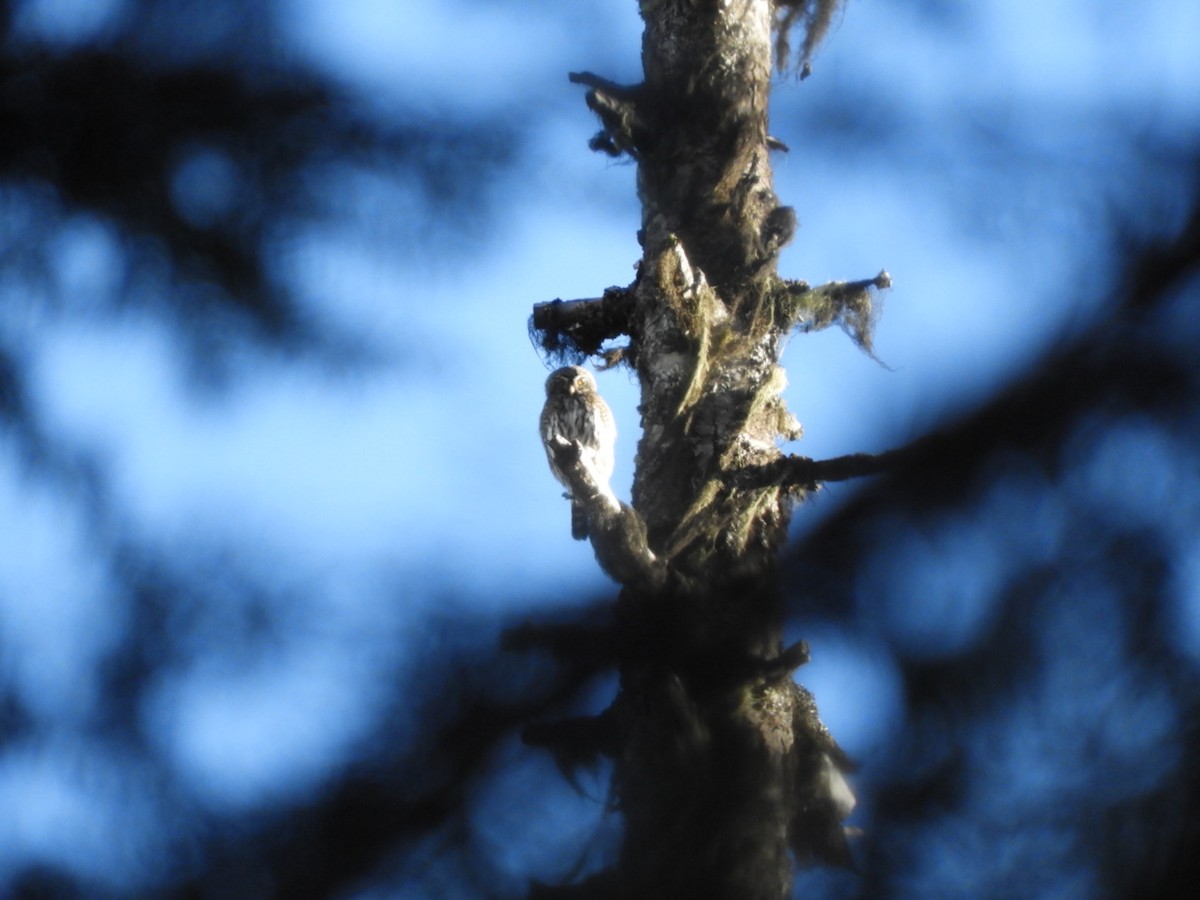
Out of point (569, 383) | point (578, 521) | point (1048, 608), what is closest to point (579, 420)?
point (569, 383)

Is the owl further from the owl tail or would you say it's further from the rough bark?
the rough bark

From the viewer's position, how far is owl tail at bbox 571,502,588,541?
1.97 m

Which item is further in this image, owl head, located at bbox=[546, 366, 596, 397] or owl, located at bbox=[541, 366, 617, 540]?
owl head, located at bbox=[546, 366, 596, 397]

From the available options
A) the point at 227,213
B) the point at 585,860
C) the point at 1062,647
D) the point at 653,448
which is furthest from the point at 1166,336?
the point at 653,448

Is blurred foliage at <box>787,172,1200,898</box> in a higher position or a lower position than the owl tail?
lower

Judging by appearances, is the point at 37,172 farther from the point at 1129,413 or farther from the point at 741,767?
the point at 1129,413

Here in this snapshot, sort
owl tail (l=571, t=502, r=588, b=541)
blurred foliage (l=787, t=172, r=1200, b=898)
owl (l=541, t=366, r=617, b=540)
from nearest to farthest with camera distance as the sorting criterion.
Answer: blurred foliage (l=787, t=172, r=1200, b=898), owl tail (l=571, t=502, r=588, b=541), owl (l=541, t=366, r=617, b=540)

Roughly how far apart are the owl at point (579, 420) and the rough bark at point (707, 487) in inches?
4.9

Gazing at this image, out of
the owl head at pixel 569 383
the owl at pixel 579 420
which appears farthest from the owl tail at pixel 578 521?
the owl head at pixel 569 383

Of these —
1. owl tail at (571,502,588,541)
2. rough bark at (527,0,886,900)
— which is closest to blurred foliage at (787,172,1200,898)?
rough bark at (527,0,886,900)

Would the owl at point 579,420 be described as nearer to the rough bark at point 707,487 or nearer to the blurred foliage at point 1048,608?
the rough bark at point 707,487

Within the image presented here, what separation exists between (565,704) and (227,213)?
1.46 feet

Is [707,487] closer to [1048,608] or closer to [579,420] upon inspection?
[579,420]

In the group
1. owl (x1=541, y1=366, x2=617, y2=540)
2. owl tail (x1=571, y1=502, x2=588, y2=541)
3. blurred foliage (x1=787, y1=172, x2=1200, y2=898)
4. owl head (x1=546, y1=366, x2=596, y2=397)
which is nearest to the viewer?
blurred foliage (x1=787, y1=172, x2=1200, y2=898)
